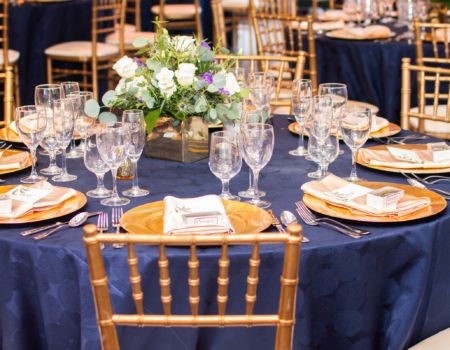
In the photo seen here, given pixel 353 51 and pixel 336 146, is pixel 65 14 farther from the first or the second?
pixel 336 146

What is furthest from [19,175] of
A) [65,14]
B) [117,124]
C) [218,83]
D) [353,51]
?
[65,14]

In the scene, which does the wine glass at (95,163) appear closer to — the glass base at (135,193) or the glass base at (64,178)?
the glass base at (135,193)

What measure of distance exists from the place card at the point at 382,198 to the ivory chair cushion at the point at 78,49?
363cm

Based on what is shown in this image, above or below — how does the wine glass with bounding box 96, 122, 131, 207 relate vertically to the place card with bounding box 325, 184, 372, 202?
above

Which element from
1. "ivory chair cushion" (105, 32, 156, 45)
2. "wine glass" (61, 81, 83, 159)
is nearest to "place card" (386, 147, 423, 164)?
"wine glass" (61, 81, 83, 159)

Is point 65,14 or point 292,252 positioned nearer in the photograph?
point 292,252

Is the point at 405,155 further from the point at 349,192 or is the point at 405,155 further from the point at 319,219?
the point at 319,219

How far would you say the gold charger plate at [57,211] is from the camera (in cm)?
122

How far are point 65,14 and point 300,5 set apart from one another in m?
3.71

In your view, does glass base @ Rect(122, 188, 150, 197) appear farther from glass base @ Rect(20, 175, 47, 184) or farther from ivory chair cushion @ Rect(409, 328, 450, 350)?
ivory chair cushion @ Rect(409, 328, 450, 350)

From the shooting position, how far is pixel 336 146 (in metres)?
1.50

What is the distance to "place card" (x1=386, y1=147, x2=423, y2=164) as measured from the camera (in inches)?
64.6

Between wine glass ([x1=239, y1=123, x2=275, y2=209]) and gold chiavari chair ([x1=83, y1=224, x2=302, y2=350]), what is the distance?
457 mm

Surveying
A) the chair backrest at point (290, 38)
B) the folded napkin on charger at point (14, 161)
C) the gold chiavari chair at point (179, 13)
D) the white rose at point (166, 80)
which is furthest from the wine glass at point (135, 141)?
the gold chiavari chair at point (179, 13)
